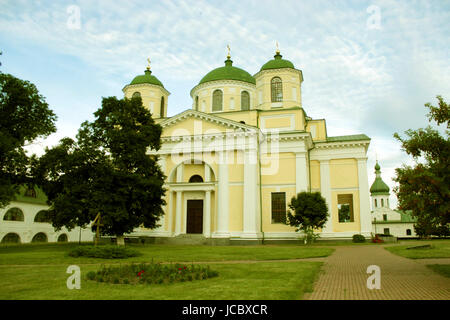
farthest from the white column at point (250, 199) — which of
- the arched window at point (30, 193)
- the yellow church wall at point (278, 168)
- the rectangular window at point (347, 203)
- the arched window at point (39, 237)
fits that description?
the arched window at point (39, 237)

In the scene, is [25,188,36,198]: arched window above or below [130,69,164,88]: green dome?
below

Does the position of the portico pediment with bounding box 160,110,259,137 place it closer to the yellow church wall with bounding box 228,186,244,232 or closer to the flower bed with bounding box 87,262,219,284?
the yellow church wall with bounding box 228,186,244,232

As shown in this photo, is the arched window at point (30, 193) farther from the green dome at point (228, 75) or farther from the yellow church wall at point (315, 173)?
the yellow church wall at point (315, 173)

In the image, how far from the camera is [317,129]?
36.8m

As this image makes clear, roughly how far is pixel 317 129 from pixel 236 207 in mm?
12863

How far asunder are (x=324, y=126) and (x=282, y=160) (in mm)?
7525

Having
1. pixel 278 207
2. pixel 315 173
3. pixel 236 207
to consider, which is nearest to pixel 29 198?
pixel 236 207

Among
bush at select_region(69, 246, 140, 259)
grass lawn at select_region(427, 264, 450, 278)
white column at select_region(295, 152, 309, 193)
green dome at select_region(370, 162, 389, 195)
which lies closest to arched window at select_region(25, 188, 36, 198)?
bush at select_region(69, 246, 140, 259)

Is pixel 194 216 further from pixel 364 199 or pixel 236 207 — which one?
pixel 364 199

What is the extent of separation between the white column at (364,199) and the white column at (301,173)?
18.2 feet

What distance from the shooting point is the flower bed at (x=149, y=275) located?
9703 mm

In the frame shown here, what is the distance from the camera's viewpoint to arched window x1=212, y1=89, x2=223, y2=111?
37.0 meters

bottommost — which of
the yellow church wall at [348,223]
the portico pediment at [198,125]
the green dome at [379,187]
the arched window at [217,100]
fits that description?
the yellow church wall at [348,223]
